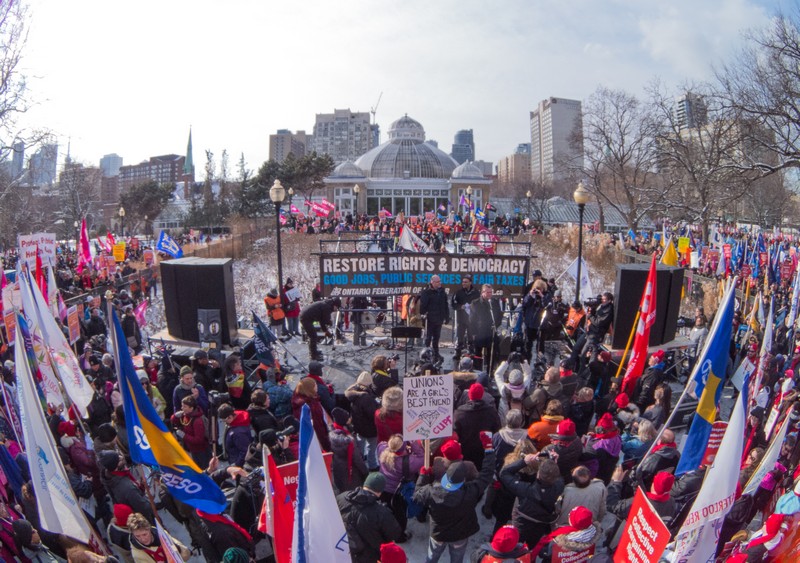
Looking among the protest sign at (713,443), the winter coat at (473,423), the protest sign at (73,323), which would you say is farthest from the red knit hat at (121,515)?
the protest sign at (73,323)

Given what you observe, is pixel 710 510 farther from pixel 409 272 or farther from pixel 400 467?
pixel 409 272

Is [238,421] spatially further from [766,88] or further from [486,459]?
[766,88]

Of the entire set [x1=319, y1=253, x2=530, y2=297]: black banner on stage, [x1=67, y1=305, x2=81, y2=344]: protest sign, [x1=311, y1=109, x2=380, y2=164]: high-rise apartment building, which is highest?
[x1=311, y1=109, x2=380, y2=164]: high-rise apartment building

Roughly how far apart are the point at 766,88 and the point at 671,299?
12300mm

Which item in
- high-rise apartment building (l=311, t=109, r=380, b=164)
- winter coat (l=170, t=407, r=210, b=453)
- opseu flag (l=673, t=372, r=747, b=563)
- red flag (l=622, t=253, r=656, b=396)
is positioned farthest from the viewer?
high-rise apartment building (l=311, t=109, r=380, b=164)

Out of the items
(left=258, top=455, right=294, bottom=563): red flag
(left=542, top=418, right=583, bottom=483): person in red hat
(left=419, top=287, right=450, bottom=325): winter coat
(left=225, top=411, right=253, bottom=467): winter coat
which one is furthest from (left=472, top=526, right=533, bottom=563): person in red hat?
(left=419, top=287, right=450, bottom=325): winter coat

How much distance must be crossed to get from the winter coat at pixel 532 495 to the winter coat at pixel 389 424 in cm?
151

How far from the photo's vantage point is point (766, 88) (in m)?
19.7

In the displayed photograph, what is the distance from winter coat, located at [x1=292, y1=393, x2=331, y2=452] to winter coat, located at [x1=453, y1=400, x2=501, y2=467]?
147 cm

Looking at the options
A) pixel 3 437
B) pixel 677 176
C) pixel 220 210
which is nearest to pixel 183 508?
pixel 3 437

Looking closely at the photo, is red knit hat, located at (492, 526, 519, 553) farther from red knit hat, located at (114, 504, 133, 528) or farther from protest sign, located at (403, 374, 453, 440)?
red knit hat, located at (114, 504, 133, 528)

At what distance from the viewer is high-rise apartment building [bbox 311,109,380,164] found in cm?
19062

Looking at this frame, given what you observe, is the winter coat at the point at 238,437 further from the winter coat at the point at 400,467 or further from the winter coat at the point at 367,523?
the winter coat at the point at 367,523

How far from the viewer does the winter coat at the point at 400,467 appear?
6.01m
